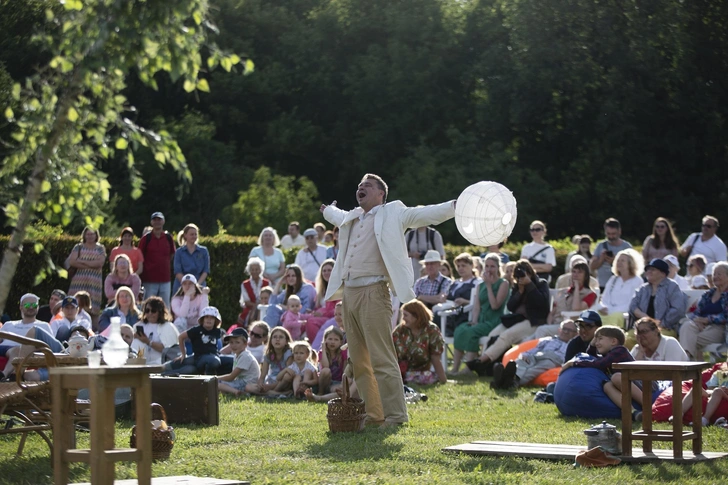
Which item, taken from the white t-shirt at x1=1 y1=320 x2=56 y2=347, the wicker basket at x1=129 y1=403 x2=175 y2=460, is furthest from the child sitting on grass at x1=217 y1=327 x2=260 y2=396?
the wicker basket at x1=129 y1=403 x2=175 y2=460

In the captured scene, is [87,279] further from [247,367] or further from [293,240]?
[293,240]

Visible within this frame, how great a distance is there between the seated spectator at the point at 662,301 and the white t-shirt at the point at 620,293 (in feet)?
2.31

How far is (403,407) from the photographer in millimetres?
9000

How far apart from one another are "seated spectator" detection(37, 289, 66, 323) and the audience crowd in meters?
0.03

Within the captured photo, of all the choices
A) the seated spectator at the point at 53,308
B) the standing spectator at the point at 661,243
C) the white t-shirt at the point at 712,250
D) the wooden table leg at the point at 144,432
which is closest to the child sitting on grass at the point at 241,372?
the seated spectator at the point at 53,308

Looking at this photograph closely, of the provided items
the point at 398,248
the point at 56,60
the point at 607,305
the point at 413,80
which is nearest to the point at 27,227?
the point at 56,60

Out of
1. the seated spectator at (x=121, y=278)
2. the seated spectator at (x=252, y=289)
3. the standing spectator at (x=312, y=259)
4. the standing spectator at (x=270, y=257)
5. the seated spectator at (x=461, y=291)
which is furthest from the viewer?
the standing spectator at (x=312, y=259)

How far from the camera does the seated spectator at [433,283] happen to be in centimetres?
1427

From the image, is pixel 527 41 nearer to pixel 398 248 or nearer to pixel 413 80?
pixel 413 80

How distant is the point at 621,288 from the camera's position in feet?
43.1

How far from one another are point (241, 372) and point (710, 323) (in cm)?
509

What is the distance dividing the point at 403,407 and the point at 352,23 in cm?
2778

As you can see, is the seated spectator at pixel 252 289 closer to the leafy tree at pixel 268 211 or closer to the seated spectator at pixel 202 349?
the seated spectator at pixel 202 349

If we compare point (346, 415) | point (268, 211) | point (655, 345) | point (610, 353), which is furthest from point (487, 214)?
point (268, 211)
